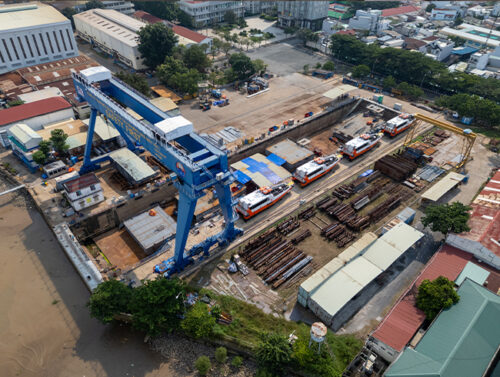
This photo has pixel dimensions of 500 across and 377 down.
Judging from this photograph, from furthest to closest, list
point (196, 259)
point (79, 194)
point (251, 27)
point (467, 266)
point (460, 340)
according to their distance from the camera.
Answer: point (251, 27) < point (79, 194) < point (196, 259) < point (467, 266) < point (460, 340)

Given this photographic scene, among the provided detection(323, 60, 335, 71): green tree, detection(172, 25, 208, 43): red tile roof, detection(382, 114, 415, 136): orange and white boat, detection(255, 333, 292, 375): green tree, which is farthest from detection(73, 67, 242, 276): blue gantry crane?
detection(172, 25, 208, 43): red tile roof

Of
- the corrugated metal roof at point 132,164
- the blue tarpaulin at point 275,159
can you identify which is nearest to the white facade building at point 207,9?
the corrugated metal roof at point 132,164

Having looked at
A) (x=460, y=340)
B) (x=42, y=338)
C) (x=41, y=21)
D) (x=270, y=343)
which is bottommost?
(x=42, y=338)

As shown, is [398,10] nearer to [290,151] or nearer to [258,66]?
[258,66]

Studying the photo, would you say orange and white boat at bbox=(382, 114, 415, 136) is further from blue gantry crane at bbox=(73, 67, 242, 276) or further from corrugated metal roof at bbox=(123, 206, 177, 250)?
corrugated metal roof at bbox=(123, 206, 177, 250)

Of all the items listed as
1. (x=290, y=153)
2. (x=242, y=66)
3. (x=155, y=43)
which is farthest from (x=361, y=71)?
(x=155, y=43)

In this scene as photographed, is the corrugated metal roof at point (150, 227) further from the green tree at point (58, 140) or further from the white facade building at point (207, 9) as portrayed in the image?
the white facade building at point (207, 9)

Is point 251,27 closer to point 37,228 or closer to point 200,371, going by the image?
point 37,228

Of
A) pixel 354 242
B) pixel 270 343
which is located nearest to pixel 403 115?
pixel 354 242
